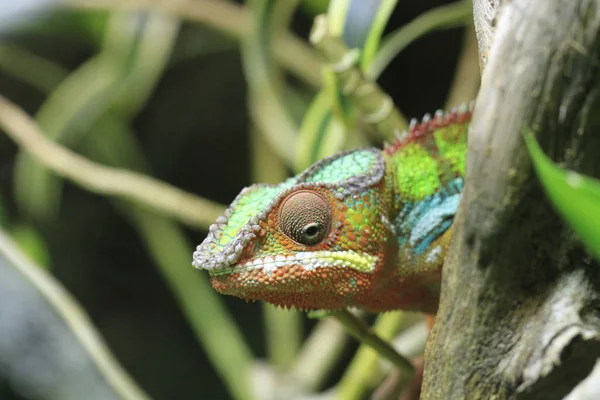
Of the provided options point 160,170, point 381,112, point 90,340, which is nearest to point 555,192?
point 381,112

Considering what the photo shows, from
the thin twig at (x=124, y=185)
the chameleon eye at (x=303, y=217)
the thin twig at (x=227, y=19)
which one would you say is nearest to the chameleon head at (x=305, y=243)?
the chameleon eye at (x=303, y=217)

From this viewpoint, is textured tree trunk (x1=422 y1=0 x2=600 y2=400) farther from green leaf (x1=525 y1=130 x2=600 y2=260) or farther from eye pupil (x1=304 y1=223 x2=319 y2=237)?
eye pupil (x1=304 y1=223 x2=319 y2=237)

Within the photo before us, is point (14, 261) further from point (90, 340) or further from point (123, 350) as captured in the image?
point (123, 350)

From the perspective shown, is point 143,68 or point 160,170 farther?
point 160,170

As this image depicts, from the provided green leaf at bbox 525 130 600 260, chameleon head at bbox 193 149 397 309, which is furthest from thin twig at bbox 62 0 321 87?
green leaf at bbox 525 130 600 260

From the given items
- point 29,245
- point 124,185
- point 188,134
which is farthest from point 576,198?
point 188,134

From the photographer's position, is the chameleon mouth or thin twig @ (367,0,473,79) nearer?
the chameleon mouth

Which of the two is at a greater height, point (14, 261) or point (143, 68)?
point (143, 68)
